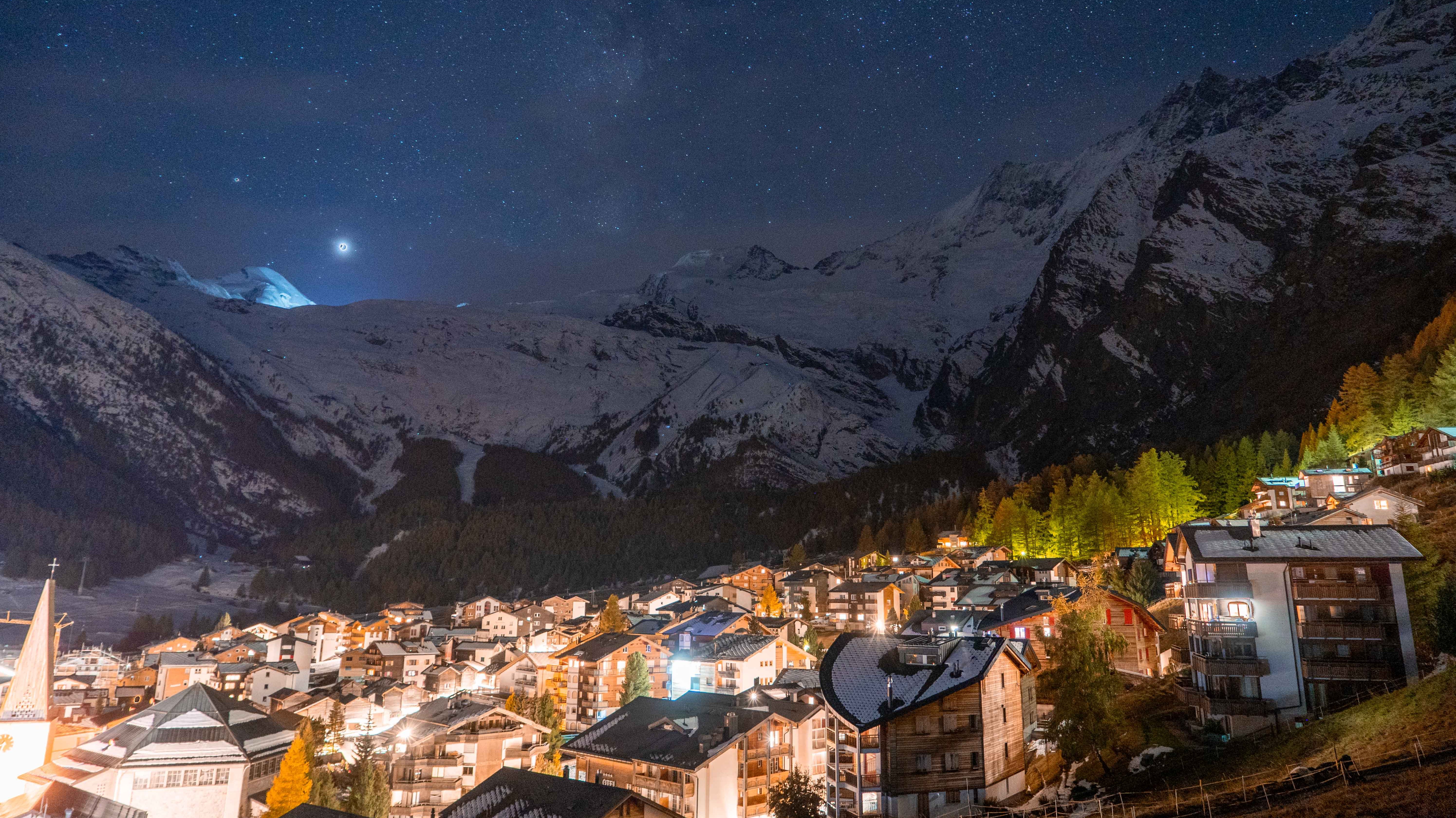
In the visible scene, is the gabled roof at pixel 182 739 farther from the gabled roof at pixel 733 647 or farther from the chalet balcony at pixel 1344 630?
the chalet balcony at pixel 1344 630

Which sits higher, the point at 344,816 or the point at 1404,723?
the point at 1404,723

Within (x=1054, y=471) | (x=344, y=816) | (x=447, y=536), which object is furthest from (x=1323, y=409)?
(x=447, y=536)

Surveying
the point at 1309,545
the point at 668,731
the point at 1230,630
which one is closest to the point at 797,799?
the point at 668,731

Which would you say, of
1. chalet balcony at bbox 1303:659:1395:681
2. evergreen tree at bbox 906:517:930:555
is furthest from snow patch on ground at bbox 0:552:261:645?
chalet balcony at bbox 1303:659:1395:681

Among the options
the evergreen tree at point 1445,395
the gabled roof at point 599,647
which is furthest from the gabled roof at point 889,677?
the evergreen tree at point 1445,395

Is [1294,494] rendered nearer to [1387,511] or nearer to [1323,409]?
[1387,511]

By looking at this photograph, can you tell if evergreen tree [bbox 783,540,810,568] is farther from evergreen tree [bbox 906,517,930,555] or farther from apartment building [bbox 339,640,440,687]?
apartment building [bbox 339,640,440,687]

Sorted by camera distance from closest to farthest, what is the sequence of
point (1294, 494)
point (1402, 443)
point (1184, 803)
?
point (1184, 803), point (1402, 443), point (1294, 494)
